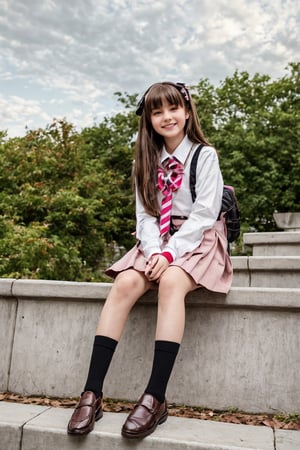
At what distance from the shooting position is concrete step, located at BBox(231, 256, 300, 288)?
3.63 metres

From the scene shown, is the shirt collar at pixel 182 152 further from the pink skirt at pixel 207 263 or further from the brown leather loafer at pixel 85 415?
the brown leather loafer at pixel 85 415

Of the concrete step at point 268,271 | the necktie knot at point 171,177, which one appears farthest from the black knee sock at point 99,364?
the concrete step at point 268,271

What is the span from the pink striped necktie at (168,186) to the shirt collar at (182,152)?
0.11 ft

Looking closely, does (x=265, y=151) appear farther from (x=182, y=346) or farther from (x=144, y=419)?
(x=144, y=419)

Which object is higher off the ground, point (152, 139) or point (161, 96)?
point (161, 96)

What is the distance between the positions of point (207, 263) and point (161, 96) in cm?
97

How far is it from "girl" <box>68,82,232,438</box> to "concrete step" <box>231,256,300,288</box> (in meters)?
1.27

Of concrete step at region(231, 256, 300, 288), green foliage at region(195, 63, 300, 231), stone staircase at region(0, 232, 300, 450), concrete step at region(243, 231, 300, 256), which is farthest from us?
green foliage at region(195, 63, 300, 231)

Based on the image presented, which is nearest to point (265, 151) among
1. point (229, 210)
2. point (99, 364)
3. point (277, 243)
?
point (277, 243)

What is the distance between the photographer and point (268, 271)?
12.2ft

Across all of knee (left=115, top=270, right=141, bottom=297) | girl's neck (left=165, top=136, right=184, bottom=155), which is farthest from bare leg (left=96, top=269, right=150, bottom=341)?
girl's neck (left=165, top=136, right=184, bottom=155)

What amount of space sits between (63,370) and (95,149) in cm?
863

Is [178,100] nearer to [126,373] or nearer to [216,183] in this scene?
[216,183]

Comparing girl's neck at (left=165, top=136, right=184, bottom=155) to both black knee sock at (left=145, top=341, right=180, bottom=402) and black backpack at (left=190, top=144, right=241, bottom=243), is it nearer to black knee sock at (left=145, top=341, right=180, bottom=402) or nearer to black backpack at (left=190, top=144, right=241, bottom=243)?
black backpack at (left=190, top=144, right=241, bottom=243)
